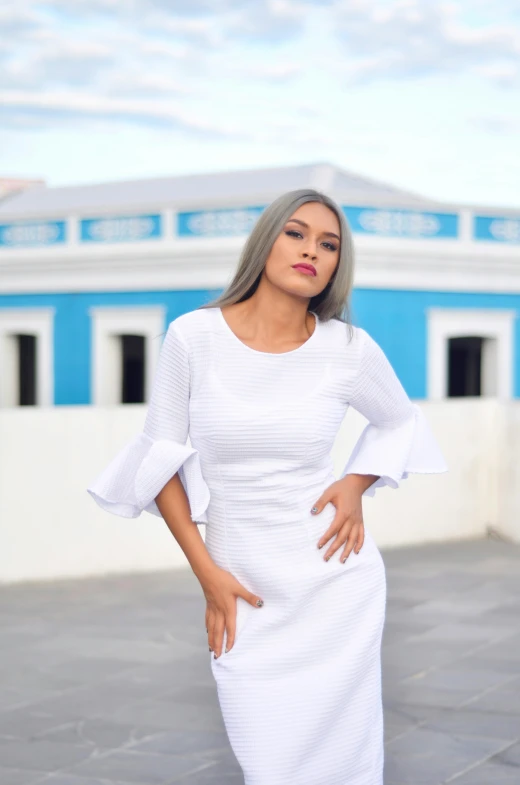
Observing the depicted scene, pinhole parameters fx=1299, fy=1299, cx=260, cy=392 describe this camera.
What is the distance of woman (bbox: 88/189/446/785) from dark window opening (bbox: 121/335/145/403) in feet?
59.9

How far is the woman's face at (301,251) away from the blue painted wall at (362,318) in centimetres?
1403

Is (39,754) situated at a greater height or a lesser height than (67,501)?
lesser

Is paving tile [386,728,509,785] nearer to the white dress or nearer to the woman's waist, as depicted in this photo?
the white dress

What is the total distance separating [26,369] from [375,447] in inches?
810

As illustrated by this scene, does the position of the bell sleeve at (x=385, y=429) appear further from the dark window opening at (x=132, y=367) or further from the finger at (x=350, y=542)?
the dark window opening at (x=132, y=367)

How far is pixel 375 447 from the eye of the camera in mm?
3248

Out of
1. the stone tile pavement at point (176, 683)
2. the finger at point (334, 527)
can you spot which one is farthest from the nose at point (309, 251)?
the stone tile pavement at point (176, 683)

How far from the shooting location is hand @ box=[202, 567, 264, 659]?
2.94 m

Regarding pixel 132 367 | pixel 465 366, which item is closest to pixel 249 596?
pixel 465 366

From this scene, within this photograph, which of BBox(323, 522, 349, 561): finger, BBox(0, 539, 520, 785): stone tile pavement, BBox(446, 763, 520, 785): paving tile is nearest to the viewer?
BBox(323, 522, 349, 561): finger

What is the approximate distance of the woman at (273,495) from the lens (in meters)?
2.93

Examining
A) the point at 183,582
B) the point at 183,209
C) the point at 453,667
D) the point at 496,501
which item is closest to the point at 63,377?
the point at 183,209

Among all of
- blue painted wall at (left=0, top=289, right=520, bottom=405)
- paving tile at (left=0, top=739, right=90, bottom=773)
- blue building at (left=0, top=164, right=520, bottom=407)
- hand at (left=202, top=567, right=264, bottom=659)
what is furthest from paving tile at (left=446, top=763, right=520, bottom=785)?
blue building at (left=0, top=164, right=520, bottom=407)

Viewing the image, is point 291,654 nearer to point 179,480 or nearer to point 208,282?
point 179,480
